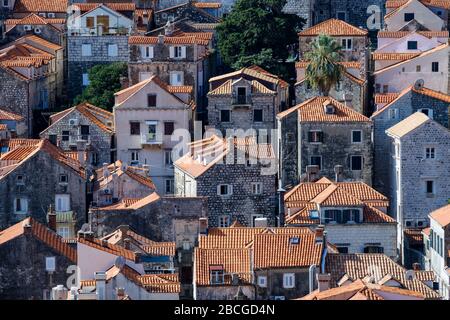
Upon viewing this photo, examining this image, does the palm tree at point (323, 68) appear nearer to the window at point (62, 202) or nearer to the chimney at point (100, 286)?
the window at point (62, 202)

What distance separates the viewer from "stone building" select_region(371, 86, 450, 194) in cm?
6956

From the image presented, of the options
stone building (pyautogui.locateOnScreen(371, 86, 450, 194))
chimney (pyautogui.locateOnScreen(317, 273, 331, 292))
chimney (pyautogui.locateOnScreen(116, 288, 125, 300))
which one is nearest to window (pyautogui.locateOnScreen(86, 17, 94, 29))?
stone building (pyautogui.locateOnScreen(371, 86, 450, 194))

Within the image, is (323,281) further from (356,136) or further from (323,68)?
(323,68)

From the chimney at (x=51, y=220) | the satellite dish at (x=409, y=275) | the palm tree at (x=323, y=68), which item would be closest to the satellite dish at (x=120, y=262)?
the satellite dish at (x=409, y=275)

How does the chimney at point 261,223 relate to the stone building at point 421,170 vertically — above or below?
below

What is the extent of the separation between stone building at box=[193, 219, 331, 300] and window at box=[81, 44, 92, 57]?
33.8 m

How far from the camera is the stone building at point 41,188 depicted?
212 ft

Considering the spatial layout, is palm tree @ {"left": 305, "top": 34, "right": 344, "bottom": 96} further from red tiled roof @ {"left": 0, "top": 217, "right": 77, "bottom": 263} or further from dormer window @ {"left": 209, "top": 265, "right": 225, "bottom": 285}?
dormer window @ {"left": 209, "top": 265, "right": 225, "bottom": 285}

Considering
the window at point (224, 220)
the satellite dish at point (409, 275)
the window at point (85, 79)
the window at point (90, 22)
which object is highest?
the window at point (90, 22)

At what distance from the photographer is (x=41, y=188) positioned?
65125 mm

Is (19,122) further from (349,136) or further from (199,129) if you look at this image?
(349,136)

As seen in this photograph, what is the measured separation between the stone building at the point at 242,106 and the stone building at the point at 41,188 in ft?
28.8

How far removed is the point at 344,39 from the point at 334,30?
0.86 metres
